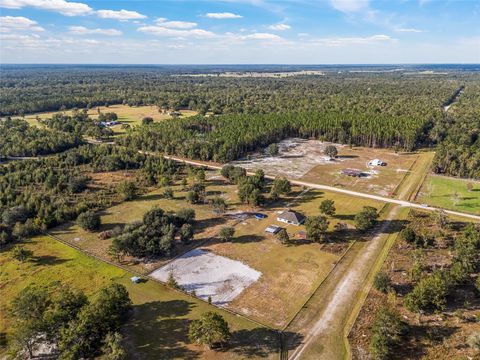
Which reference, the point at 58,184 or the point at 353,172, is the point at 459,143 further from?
the point at 58,184

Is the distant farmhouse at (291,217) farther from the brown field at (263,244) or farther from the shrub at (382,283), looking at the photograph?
the shrub at (382,283)

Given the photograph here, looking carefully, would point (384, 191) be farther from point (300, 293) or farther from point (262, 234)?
point (300, 293)

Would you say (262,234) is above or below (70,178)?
below

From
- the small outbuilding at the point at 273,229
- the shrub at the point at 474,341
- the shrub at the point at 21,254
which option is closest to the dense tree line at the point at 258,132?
the small outbuilding at the point at 273,229

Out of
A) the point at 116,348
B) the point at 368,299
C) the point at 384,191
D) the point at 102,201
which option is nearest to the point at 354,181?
the point at 384,191

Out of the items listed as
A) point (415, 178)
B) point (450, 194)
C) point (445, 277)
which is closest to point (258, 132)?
point (415, 178)
